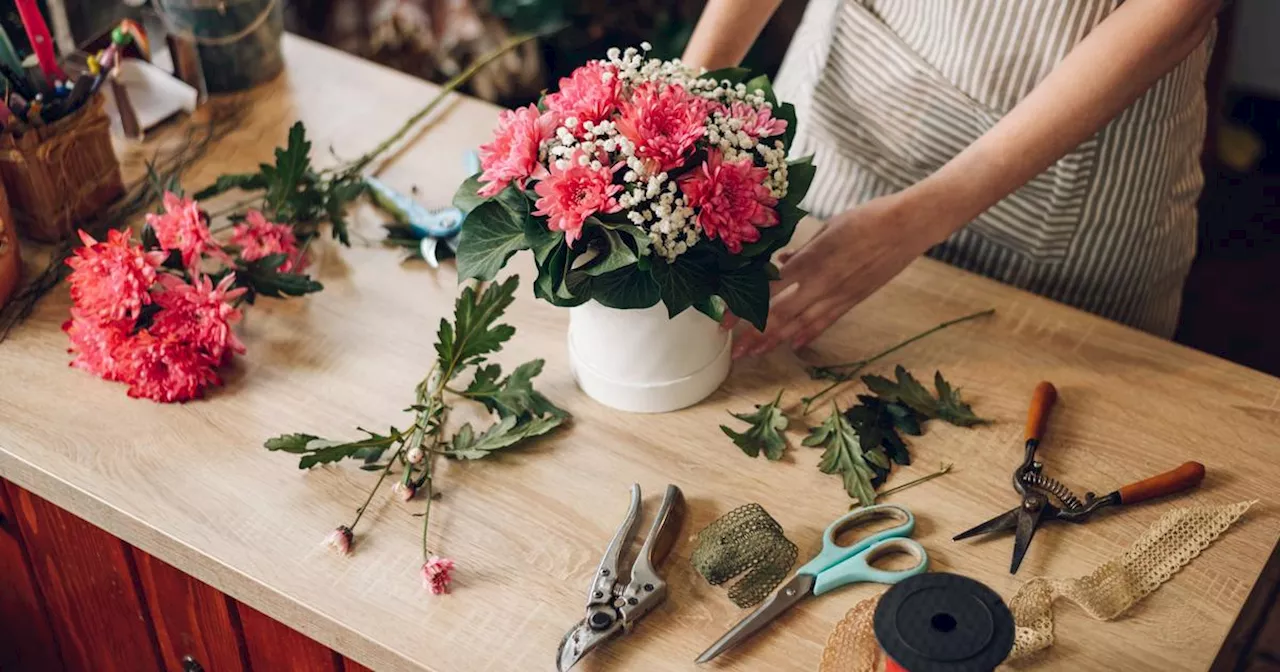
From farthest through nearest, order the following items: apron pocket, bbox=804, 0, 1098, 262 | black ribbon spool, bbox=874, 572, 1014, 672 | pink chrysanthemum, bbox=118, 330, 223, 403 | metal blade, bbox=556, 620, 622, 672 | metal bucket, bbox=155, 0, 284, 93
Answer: metal bucket, bbox=155, 0, 284, 93, apron pocket, bbox=804, 0, 1098, 262, pink chrysanthemum, bbox=118, 330, 223, 403, metal blade, bbox=556, 620, 622, 672, black ribbon spool, bbox=874, 572, 1014, 672

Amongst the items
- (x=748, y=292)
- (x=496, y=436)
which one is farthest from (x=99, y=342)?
(x=748, y=292)

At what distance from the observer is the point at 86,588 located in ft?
3.96

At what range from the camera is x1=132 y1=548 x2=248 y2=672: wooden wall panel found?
3.58 ft

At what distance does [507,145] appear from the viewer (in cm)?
98

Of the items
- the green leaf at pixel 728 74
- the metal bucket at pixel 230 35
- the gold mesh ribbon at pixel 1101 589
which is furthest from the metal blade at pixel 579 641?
the metal bucket at pixel 230 35

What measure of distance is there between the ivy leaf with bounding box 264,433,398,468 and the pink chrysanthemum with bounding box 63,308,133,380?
184 mm

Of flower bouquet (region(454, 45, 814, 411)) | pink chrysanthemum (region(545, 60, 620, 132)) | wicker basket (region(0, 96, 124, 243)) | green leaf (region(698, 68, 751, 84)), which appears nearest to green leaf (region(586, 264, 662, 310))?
flower bouquet (region(454, 45, 814, 411))

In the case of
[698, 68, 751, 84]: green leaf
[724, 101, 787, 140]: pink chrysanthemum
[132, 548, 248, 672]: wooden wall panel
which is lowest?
[132, 548, 248, 672]: wooden wall panel

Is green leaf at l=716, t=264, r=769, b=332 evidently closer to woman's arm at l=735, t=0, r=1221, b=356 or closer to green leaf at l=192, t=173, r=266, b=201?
woman's arm at l=735, t=0, r=1221, b=356

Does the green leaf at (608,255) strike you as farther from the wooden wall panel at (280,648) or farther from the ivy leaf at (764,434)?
the wooden wall panel at (280,648)

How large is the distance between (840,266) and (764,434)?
180 millimetres

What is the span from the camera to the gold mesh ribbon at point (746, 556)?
0.97 metres

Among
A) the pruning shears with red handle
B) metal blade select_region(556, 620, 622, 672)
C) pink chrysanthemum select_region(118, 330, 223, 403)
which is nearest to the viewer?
metal blade select_region(556, 620, 622, 672)

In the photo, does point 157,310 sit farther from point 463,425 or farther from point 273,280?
point 463,425
